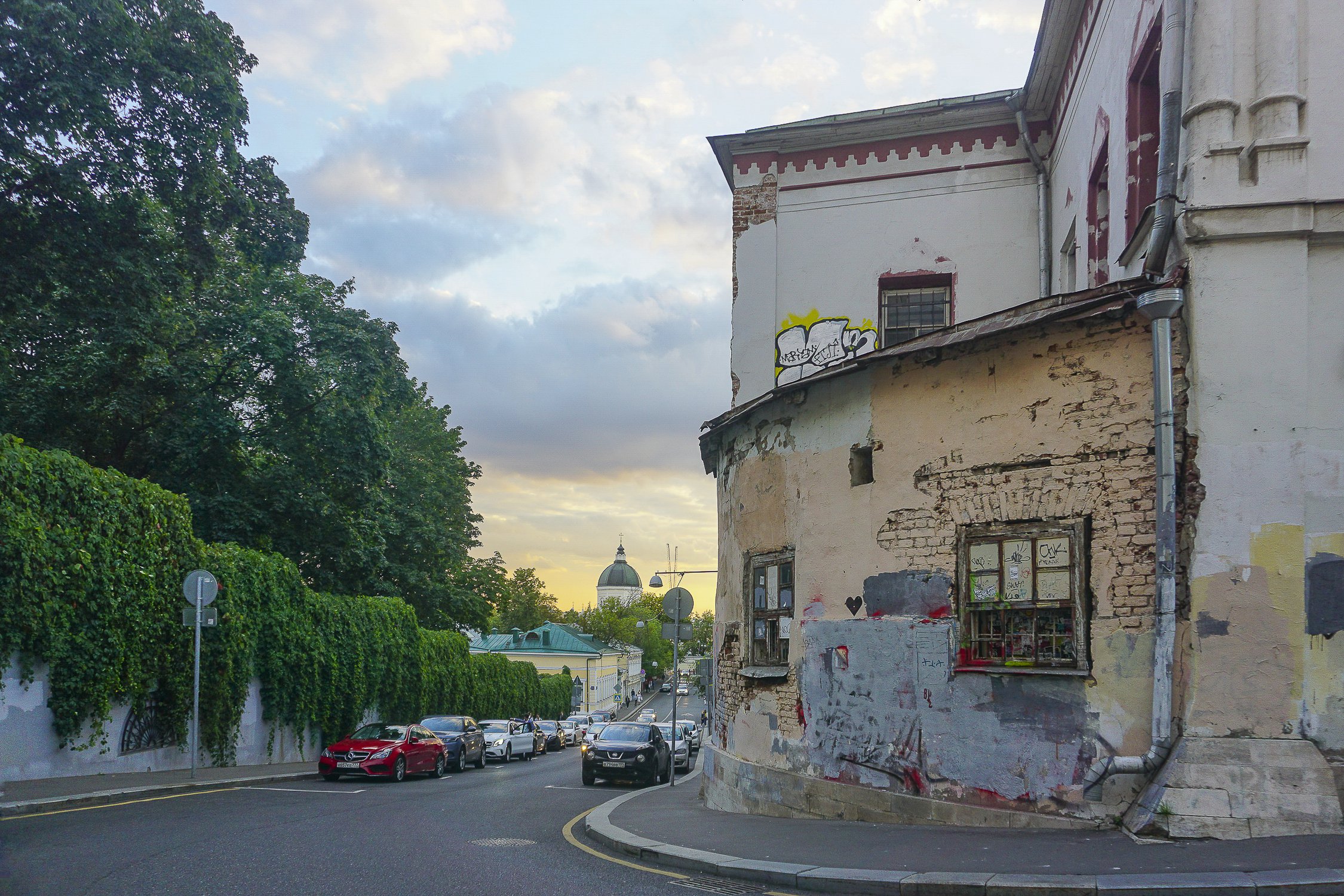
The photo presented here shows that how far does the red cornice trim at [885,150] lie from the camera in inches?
741

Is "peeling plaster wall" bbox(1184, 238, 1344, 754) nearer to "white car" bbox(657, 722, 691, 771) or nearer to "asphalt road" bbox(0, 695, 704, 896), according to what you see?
"asphalt road" bbox(0, 695, 704, 896)

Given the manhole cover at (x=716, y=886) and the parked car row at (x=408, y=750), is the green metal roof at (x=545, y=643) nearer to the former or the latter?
the parked car row at (x=408, y=750)

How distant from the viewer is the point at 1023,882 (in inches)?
289

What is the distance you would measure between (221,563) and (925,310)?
1490cm

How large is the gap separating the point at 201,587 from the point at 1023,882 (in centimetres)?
1484

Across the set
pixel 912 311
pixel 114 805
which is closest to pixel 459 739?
pixel 114 805

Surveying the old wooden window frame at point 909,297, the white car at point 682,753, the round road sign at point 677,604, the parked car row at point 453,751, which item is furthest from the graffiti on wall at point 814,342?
the white car at point 682,753

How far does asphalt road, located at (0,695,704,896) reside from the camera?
27.2ft

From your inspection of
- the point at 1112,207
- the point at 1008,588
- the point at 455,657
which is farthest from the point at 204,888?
the point at 455,657

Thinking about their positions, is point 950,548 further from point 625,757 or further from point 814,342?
point 625,757

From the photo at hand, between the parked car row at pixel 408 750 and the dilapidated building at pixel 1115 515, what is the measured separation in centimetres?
1060

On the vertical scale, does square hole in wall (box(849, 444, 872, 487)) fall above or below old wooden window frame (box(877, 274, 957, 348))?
below

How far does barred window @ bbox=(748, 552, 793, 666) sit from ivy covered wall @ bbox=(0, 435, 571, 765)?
10769mm

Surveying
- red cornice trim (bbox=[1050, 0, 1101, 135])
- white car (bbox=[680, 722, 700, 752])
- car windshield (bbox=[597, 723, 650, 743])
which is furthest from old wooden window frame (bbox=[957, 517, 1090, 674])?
white car (bbox=[680, 722, 700, 752])
